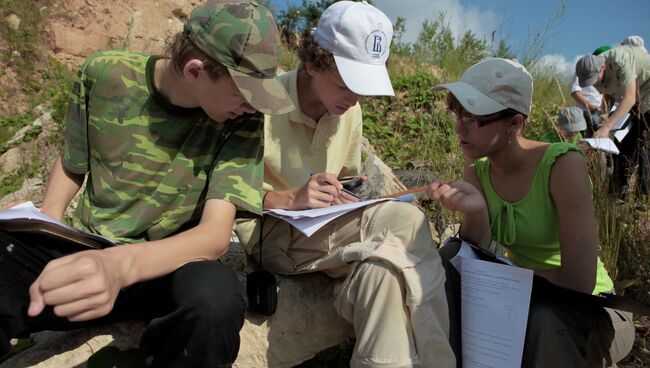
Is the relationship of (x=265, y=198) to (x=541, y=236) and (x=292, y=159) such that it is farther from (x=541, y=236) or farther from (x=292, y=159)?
(x=541, y=236)

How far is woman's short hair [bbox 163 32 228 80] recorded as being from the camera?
1.62 metres

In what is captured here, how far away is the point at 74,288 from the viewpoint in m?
1.14

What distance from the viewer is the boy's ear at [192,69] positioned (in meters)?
1.63

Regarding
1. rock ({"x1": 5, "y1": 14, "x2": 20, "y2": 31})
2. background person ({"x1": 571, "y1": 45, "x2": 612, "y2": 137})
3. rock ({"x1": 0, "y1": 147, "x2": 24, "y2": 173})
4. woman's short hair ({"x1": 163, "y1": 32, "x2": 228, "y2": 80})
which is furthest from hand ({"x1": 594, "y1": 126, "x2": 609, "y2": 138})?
rock ({"x1": 5, "y1": 14, "x2": 20, "y2": 31})

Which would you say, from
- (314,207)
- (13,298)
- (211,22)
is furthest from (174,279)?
(211,22)

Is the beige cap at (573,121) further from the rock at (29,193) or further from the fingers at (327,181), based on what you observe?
the rock at (29,193)

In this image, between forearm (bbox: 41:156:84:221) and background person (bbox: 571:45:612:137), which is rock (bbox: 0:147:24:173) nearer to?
forearm (bbox: 41:156:84:221)

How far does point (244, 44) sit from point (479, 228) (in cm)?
129

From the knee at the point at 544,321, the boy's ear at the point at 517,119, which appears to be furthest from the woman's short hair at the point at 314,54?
the knee at the point at 544,321

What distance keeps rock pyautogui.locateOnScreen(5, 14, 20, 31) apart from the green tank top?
714 cm

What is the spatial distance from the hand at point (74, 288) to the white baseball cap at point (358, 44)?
1316 millimetres

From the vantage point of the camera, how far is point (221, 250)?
5.45 feet

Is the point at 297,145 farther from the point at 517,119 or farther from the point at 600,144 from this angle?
A: the point at 600,144

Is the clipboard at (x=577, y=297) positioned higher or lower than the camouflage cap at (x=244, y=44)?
lower
